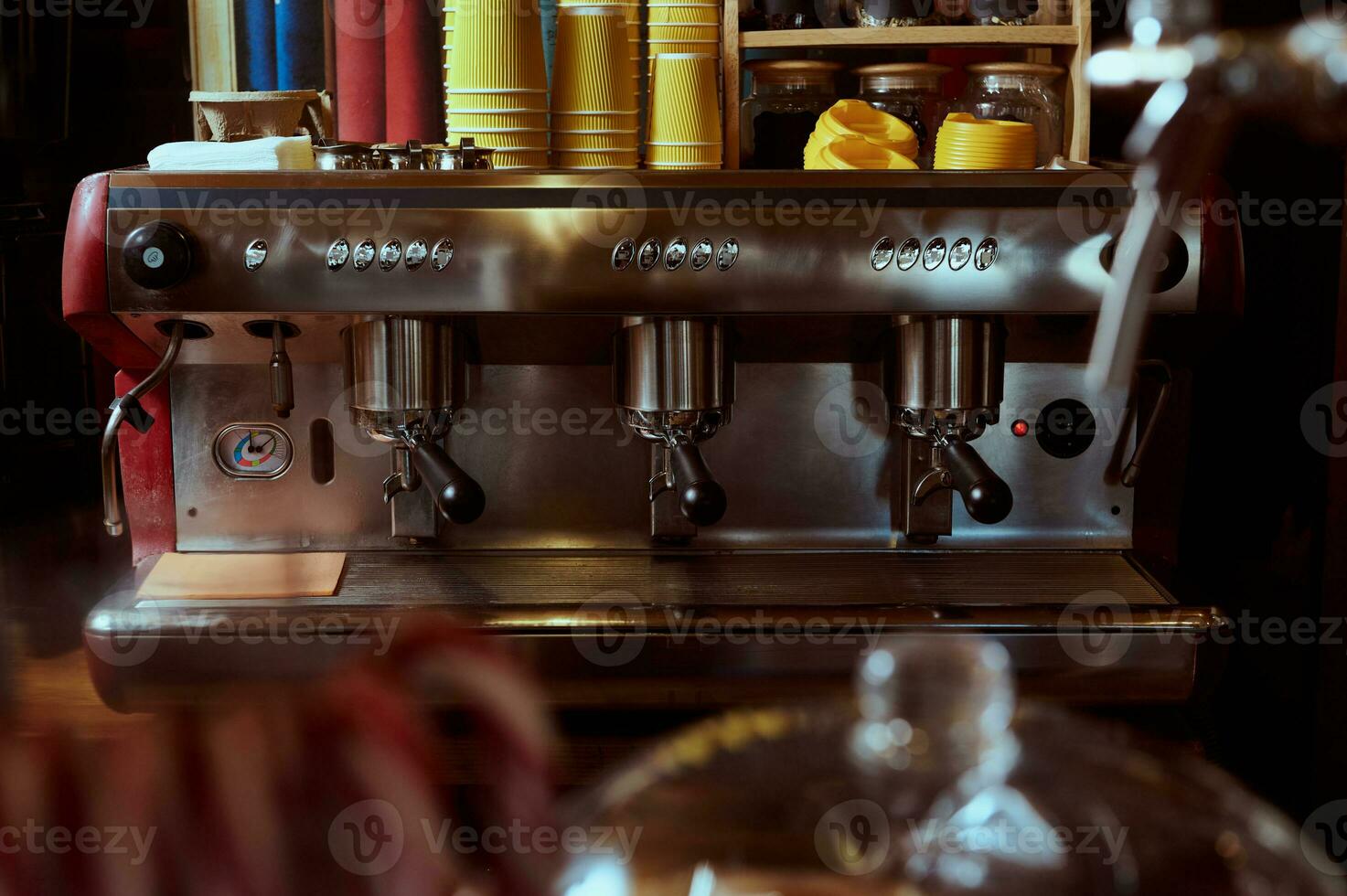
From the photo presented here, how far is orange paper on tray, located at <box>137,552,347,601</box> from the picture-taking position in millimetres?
1212

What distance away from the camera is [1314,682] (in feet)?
4.46

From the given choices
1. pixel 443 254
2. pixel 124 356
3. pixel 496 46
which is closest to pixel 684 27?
pixel 496 46

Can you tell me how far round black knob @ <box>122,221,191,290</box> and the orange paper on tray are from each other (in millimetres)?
290

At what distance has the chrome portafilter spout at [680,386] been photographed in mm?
1174

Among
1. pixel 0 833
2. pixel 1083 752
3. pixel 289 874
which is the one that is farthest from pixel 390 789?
pixel 1083 752

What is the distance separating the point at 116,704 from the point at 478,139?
2.15 feet

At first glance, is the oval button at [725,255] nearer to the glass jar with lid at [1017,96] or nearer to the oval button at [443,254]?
the oval button at [443,254]

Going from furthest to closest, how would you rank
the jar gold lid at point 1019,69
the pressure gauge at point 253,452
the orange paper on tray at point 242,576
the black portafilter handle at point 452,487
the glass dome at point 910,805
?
the jar gold lid at point 1019,69, the pressure gauge at point 253,452, the orange paper on tray at point 242,576, the black portafilter handle at point 452,487, the glass dome at point 910,805

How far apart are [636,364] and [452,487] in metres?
0.21

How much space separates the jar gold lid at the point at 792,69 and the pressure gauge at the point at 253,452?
0.67m

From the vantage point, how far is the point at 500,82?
4.31 feet

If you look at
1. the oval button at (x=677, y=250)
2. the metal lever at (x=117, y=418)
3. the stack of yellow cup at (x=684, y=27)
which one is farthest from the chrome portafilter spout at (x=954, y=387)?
the metal lever at (x=117, y=418)

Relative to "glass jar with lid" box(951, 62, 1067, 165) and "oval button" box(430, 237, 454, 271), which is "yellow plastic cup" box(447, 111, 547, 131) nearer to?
"oval button" box(430, 237, 454, 271)

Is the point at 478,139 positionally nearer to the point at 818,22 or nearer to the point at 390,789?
the point at 818,22
